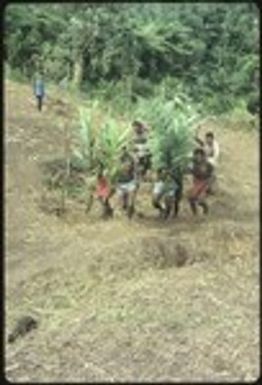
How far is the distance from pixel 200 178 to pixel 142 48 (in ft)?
35.9

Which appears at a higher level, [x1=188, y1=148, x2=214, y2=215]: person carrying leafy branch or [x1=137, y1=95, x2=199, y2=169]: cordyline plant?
[x1=137, y1=95, x2=199, y2=169]: cordyline plant

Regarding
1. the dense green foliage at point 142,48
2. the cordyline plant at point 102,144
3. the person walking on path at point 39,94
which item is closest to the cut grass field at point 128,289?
the cordyline plant at point 102,144

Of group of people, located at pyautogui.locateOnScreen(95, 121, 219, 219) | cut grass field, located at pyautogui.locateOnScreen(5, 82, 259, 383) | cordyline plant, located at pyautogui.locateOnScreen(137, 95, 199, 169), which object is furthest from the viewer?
group of people, located at pyautogui.locateOnScreen(95, 121, 219, 219)

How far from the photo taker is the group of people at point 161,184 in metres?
10.8

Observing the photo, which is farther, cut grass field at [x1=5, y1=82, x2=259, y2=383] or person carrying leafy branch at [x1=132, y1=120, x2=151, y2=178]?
person carrying leafy branch at [x1=132, y1=120, x2=151, y2=178]

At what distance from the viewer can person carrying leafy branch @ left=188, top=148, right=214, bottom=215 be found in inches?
430

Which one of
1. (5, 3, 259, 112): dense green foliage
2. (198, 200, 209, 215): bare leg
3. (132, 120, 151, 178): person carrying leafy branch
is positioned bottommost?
(198, 200, 209, 215): bare leg

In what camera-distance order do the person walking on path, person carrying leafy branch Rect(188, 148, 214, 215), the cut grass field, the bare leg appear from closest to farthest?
the cut grass field, person carrying leafy branch Rect(188, 148, 214, 215), the bare leg, the person walking on path

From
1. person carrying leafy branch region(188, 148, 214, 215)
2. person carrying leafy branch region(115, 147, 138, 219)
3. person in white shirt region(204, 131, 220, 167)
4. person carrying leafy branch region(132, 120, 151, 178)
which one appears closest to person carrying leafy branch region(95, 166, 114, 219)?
person carrying leafy branch region(115, 147, 138, 219)

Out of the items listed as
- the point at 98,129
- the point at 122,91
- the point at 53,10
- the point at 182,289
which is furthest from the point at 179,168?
the point at 53,10

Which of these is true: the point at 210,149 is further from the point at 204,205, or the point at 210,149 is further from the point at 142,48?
the point at 142,48

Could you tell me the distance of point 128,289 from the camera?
8.02 metres

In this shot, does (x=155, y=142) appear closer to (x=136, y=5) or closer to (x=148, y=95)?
(x=148, y=95)

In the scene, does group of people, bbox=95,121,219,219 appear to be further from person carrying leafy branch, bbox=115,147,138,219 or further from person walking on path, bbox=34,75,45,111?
person walking on path, bbox=34,75,45,111
